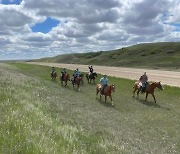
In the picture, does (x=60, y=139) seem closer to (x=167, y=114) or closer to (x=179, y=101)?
(x=167, y=114)

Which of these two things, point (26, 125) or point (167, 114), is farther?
point (167, 114)

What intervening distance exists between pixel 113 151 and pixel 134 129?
621cm

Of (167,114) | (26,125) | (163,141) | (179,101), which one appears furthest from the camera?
(179,101)

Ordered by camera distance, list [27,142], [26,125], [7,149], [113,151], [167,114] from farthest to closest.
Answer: [167,114] < [113,151] < [26,125] < [27,142] < [7,149]

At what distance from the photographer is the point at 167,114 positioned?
850 inches

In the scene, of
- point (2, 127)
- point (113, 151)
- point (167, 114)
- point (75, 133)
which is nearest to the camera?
point (2, 127)

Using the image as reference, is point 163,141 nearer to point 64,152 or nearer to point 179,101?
point 64,152

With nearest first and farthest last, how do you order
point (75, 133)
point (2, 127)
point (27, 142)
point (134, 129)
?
point (27, 142), point (2, 127), point (75, 133), point (134, 129)

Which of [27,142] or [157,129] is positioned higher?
[27,142]

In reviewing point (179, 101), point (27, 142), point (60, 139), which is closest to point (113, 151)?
point (60, 139)

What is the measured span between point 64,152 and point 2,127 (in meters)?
2.29

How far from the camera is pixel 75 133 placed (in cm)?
1147

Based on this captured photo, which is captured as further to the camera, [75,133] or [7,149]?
[75,133]

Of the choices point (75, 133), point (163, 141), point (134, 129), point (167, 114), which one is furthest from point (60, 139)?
point (167, 114)
